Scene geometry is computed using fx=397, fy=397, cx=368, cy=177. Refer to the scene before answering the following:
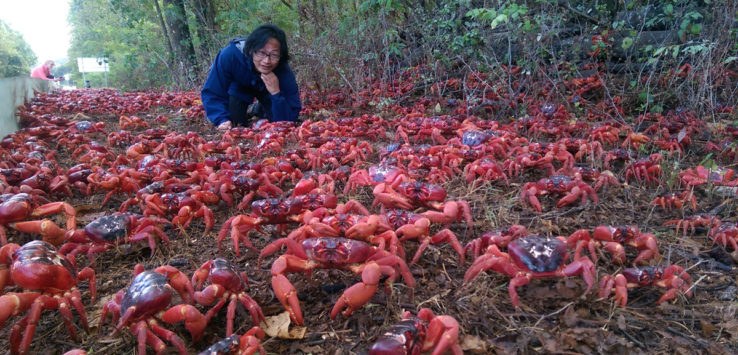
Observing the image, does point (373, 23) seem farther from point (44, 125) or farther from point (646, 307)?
point (646, 307)

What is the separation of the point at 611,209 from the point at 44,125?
9845mm

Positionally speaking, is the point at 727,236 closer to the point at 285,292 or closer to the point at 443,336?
the point at 443,336

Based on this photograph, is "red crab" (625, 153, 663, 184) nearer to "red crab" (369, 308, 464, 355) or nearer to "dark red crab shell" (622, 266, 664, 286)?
"dark red crab shell" (622, 266, 664, 286)

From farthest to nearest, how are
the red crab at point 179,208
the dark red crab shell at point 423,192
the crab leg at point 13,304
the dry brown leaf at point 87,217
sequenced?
the dry brown leaf at point 87,217, the red crab at point 179,208, the dark red crab shell at point 423,192, the crab leg at point 13,304

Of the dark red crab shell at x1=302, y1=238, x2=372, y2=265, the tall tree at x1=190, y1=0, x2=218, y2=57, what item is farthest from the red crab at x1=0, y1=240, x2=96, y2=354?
the tall tree at x1=190, y1=0, x2=218, y2=57

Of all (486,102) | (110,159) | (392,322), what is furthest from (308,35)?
(392,322)

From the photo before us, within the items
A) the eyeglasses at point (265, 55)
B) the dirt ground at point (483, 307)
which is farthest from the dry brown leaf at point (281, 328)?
the eyeglasses at point (265, 55)

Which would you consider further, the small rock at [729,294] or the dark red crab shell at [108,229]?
the dark red crab shell at [108,229]

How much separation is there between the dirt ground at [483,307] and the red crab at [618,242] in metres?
0.10

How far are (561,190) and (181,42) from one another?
1569 cm

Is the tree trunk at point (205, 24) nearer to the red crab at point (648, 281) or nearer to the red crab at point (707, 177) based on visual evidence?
the red crab at point (707, 177)

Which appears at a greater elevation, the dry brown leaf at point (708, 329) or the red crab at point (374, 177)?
the red crab at point (374, 177)

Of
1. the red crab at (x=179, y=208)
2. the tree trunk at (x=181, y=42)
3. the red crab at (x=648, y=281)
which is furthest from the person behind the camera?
the tree trunk at (x=181, y=42)

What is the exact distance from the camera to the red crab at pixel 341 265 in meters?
2.20
